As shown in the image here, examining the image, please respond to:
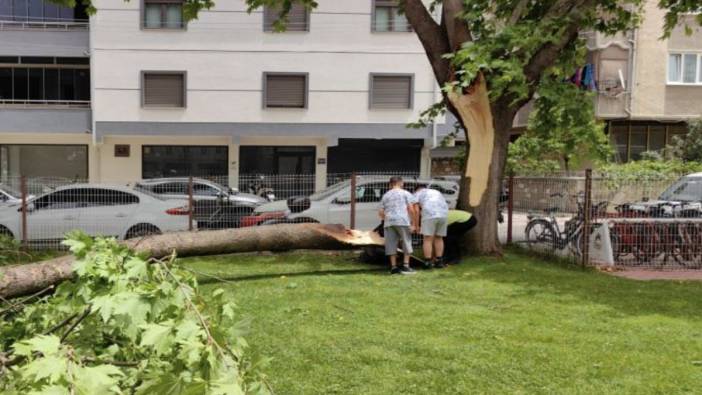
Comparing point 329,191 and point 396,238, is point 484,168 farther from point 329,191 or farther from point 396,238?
point 329,191

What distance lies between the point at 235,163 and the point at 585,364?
856 inches

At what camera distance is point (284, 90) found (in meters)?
25.2

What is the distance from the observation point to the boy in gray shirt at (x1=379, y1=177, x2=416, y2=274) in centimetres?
1040

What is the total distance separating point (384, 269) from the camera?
36.4 feet

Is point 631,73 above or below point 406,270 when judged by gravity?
above

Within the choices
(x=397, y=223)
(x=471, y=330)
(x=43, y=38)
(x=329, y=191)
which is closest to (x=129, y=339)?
(x=471, y=330)

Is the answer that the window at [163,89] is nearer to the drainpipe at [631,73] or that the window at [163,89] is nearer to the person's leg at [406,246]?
the person's leg at [406,246]

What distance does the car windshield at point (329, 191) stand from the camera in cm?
1395

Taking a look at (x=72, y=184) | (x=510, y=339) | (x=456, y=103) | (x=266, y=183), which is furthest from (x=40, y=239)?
(x=510, y=339)

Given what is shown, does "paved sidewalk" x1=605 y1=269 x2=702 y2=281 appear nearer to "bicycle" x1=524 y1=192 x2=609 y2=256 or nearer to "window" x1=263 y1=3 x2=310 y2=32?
"bicycle" x1=524 y1=192 x2=609 y2=256

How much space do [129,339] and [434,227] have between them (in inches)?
356

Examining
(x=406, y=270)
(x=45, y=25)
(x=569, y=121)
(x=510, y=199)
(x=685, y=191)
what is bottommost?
(x=406, y=270)

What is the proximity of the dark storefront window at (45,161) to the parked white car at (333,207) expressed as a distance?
15.8m

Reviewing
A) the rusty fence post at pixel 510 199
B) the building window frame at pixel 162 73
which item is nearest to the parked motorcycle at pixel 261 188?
the rusty fence post at pixel 510 199
